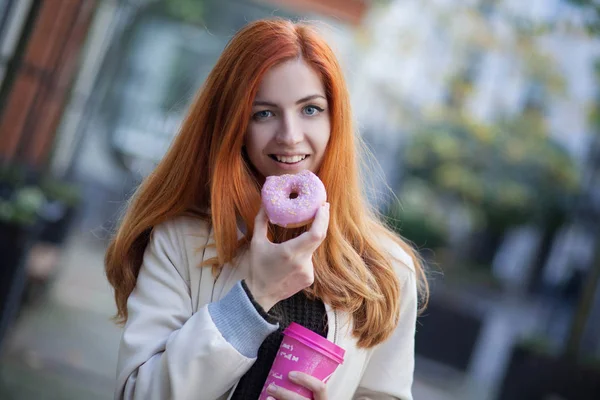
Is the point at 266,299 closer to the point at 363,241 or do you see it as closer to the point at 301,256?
the point at 301,256

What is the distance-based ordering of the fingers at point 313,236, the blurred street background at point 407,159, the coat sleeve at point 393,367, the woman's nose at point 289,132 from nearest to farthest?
the fingers at point 313,236, the woman's nose at point 289,132, the coat sleeve at point 393,367, the blurred street background at point 407,159

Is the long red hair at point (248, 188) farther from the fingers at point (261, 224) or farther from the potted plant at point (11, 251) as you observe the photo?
the potted plant at point (11, 251)

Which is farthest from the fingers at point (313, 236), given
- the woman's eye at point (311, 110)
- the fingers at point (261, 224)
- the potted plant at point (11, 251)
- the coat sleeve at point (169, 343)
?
the potted plant at point (11, 251)

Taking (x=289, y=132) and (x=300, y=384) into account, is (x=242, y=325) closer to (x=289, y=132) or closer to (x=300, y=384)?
(x=300, y=384)

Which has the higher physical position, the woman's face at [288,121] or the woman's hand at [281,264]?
the woman's face at [288,121]

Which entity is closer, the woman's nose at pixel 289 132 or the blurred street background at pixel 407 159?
the woman's nose at pixel 289 132

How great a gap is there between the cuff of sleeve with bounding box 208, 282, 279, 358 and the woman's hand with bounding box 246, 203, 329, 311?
35mm

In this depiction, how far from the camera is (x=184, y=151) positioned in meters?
2.16

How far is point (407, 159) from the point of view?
2205 cm

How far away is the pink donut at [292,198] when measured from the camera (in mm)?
1925

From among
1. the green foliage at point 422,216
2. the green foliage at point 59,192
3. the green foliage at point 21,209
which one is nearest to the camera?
the green foliage at point 21,209

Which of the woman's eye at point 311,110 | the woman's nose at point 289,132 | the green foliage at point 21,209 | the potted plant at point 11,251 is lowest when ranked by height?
the potted plant at point 11,251

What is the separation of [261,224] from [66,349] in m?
Answer: 5.22

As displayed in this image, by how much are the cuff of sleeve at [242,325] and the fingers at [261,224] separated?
134mm
